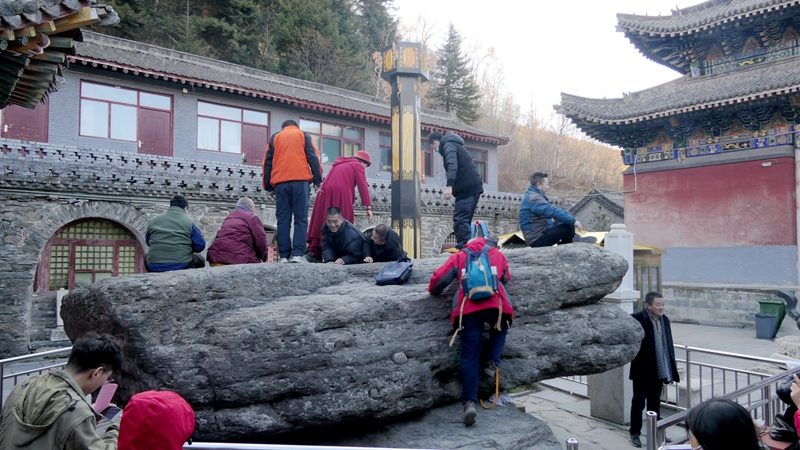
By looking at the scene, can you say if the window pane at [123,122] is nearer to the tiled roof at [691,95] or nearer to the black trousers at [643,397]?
the tiled roof at [691,95]

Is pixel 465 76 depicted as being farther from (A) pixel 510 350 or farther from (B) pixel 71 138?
(A) pixel 510 350

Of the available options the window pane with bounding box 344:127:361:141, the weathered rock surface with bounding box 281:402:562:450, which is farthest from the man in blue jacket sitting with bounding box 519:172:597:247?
the window pane with bounding box 344:127:361:141

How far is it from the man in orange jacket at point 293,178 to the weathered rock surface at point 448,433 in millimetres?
2387

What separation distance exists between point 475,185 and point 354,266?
6.92 ft

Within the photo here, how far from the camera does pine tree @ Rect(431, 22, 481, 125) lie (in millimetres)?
35750

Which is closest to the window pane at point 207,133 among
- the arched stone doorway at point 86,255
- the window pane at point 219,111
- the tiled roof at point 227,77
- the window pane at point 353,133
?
the window pane at point 219,111

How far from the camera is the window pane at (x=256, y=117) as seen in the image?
67.9 ft

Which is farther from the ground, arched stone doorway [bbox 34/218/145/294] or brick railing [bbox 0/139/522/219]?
brick railing [bbox 0/139/522/219]

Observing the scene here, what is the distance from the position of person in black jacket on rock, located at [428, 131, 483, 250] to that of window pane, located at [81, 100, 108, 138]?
15143 mm

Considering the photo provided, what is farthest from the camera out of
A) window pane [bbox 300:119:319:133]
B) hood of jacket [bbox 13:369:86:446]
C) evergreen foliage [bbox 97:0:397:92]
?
evergreen foliage [bbox 97:0:397:92]

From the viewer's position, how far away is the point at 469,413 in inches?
191

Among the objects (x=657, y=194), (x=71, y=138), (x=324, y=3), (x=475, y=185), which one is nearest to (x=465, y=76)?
(x=324, y=3)

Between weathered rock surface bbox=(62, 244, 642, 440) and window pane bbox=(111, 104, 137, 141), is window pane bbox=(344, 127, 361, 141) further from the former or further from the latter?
weathered rock surface bbox=(62, 244, 642, 440)

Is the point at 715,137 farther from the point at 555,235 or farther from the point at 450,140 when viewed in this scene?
the point at 450,140
